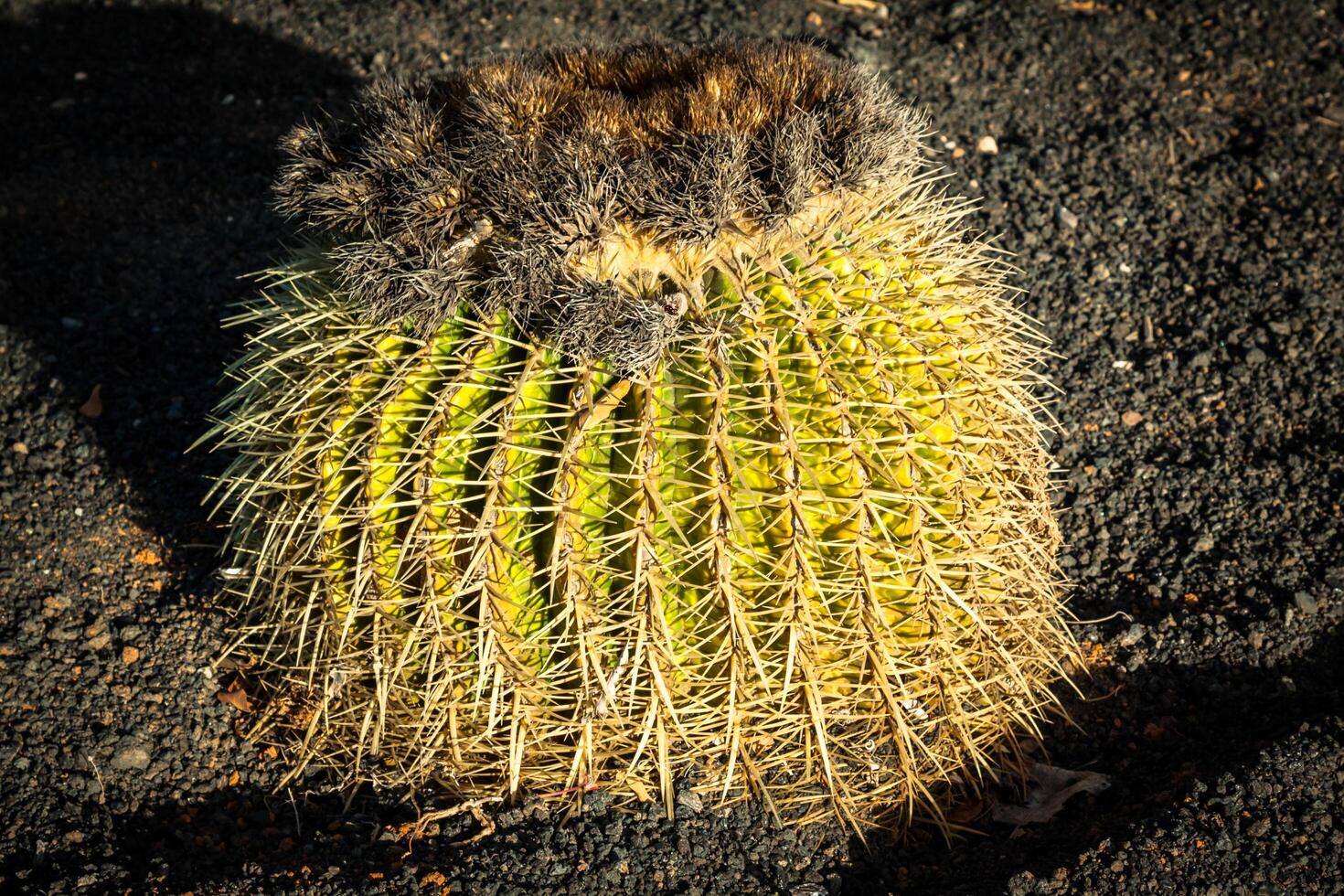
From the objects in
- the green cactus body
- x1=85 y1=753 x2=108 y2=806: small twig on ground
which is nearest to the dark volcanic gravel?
x1=85 y1=753 x2=108 y2=806: small twig on ground

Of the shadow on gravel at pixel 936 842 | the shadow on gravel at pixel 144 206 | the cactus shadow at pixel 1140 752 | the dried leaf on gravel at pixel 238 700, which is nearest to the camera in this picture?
the shadow on gravel at pixel 936 842

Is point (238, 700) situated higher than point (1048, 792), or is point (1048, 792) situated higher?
point (1048, 792)

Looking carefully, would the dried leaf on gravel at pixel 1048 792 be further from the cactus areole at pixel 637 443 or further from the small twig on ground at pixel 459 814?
the small twig on ground at pixel 459 814

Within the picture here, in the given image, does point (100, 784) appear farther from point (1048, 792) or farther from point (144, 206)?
point (144, 206)

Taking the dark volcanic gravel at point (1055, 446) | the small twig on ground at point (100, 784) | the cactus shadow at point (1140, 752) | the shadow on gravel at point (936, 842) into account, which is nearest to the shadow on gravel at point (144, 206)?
the dark volcanic gravel at point (1055, 446)

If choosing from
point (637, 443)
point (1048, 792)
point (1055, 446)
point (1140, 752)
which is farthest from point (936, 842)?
point (1055, 446)

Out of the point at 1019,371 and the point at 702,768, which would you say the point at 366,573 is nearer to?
the point at 702,768
